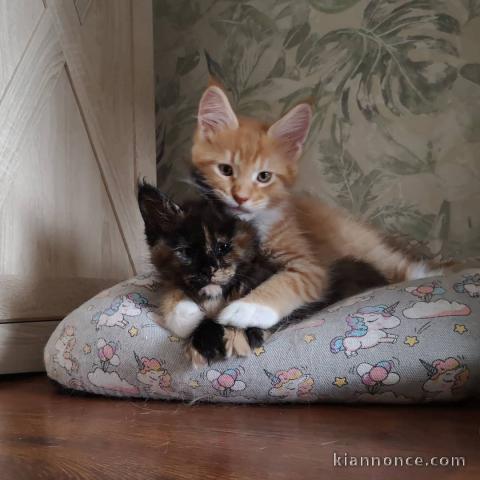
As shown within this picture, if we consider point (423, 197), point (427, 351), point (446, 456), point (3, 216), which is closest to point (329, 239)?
point (427, 351)

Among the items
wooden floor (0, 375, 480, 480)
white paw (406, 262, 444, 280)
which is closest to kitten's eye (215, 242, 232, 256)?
wooden floor (0, 375, 480, 480)

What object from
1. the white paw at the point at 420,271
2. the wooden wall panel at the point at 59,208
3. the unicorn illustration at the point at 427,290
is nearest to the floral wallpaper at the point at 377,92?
the white paw at the point at 420,271

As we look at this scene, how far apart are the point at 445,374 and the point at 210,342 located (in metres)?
0.47

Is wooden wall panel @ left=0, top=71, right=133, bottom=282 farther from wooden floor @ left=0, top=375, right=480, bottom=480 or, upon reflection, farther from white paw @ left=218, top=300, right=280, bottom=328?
white paw @ left=218, top=300, right=280, bottom=328

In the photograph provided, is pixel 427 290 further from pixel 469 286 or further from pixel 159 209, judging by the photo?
pixel 159 209

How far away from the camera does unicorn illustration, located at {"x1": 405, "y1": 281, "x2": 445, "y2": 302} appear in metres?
1.25

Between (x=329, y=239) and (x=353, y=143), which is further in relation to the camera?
(x=353, y=143)

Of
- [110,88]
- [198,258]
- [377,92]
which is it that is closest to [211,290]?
[198,258]

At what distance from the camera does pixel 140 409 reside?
1229mm

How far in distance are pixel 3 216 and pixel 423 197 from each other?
1416 millimetres

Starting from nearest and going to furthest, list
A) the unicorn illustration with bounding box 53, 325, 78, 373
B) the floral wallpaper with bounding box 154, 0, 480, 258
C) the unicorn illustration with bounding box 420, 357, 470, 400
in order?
the unicorn illustration with bounding box 420, 357, 470, 400 < the unicorn illustration with bounding box 53, 325, 78, 373 < the floral wallpaper with bounding box 154, 0, 480, 258

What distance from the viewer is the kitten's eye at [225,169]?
57.5 inches

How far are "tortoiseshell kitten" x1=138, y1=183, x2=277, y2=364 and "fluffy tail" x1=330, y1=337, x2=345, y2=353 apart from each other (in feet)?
0.49

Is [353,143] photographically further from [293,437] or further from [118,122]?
[293,437]
